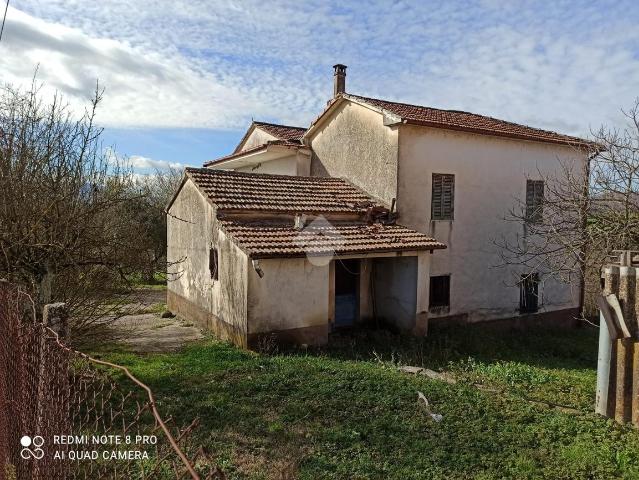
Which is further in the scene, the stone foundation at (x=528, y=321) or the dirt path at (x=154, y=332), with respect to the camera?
the stone foundation at (x=528, y=321)

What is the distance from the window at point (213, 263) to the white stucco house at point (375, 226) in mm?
78

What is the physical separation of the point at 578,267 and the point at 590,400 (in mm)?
4141

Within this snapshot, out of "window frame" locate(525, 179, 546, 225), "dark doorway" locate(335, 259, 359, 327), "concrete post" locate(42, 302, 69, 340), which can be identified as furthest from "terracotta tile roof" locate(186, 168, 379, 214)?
"concrete post" locate(42, 302, 69, 340)

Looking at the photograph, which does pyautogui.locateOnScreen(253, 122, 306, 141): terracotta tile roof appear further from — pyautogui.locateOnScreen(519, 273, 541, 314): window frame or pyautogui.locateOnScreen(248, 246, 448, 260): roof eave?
pyautogui.locateOnScreen(519, 273, 541, 314): window frame

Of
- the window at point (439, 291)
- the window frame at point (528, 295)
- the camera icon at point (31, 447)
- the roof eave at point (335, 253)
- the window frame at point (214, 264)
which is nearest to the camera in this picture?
the camera icon at point (31, 447)

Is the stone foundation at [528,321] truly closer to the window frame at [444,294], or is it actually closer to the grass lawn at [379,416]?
the window frame at [444,294]

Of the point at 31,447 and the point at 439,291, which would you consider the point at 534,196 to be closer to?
the point at 439,291

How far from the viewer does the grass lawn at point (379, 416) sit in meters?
5.66

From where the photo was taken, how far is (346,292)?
13578 mm

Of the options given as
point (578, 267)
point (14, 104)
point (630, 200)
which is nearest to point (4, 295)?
point (14, 104)

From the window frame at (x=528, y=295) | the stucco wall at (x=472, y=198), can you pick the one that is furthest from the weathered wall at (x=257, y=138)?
the window frame at (x=528, y=295)

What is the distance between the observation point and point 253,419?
6766 mm

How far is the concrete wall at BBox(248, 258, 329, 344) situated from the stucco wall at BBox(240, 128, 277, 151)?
8.31 meters

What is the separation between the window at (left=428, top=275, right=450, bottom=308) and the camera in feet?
46.0
